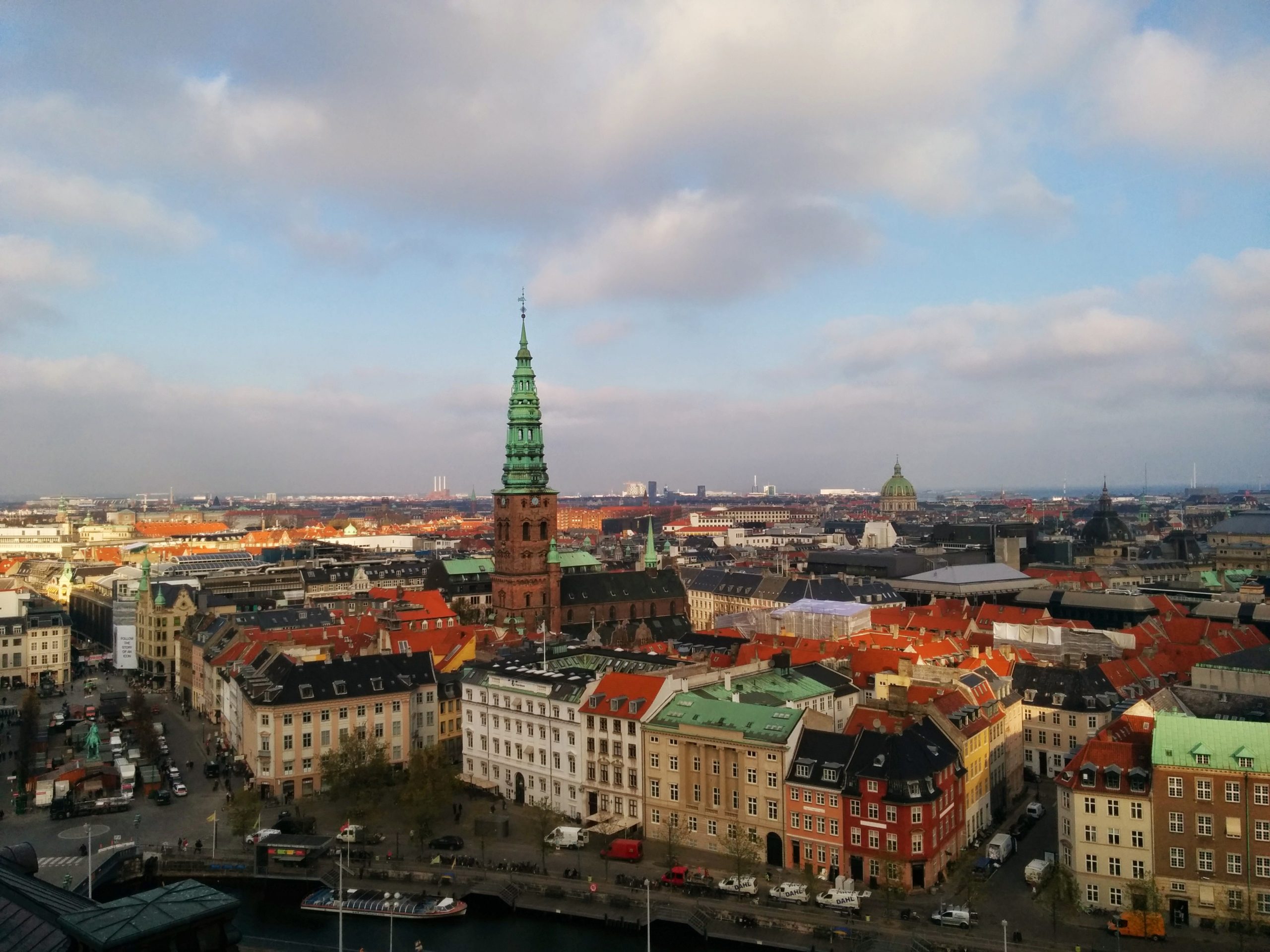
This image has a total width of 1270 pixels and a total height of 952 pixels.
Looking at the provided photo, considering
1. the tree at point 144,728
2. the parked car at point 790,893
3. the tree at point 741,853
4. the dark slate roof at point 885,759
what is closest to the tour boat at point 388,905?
the tree at point 741,853

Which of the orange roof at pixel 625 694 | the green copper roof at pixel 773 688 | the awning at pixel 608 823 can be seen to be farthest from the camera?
the green copper roof at pixel 773 688

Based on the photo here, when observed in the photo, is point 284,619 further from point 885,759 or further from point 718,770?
point 885,759

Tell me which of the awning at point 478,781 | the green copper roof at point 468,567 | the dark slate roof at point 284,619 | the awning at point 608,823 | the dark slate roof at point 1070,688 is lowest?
the awning at point 478,781

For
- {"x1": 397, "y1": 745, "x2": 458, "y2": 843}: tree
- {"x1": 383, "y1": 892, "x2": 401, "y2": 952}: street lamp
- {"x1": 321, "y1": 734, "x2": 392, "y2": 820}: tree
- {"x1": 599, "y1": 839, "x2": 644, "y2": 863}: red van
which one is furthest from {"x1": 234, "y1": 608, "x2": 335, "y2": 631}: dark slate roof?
{"x1": 599, "y1": 839, "x2": 644, "y2": 863}: red van

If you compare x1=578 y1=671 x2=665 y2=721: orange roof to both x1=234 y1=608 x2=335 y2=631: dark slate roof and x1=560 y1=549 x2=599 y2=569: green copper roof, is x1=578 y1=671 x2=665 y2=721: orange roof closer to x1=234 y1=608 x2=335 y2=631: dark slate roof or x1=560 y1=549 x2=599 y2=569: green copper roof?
x1=234 y1=608 x2=335 y2=631: dark slate roof

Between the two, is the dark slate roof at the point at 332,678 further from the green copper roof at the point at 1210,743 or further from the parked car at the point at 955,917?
the green copper roof at the point at 1210,743

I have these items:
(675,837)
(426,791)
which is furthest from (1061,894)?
(426,791)
